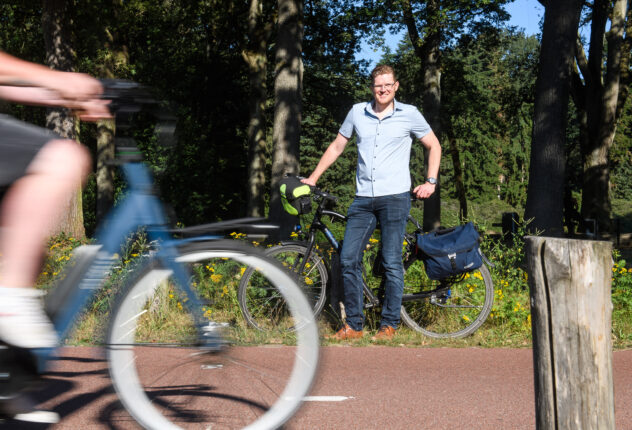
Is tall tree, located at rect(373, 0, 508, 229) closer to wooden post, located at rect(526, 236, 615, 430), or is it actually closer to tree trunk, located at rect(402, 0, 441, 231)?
tree trunk, located at rect(402, 0, 441, 231)

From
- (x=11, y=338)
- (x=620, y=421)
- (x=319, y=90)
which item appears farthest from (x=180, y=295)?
(x=319, y=90)

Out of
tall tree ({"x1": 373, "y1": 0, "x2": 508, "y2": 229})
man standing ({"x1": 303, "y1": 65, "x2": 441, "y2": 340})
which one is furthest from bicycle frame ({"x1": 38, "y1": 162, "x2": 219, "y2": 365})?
tall tree ({"x1": 373, "y1": 0, "x2": 508, "y2": 229})

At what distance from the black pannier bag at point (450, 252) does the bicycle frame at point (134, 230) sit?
3.37 metres

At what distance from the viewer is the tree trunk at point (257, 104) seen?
21188 millimetres

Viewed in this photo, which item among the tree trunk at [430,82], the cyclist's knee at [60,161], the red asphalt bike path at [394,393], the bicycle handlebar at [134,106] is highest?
the tree trunk at [430,82]

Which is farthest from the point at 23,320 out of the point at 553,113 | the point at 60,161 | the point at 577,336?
the point at 553,113

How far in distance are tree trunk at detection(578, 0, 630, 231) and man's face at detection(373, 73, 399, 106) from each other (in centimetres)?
1457

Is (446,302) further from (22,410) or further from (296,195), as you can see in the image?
(22,410)

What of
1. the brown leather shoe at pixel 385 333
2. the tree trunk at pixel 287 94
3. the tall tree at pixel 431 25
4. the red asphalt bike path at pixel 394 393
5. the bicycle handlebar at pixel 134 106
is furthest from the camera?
the tall tree at pixel 431 25

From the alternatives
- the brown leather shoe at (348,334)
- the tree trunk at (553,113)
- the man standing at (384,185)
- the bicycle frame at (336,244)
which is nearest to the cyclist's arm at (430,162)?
the man standing at (384,185)

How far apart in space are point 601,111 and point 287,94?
11442mm

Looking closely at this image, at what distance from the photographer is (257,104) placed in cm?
2128

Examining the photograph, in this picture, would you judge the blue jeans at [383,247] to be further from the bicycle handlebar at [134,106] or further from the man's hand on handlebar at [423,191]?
the bicycle handlebar at [134,106]

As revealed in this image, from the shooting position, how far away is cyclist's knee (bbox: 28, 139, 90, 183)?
2570 millimetres
